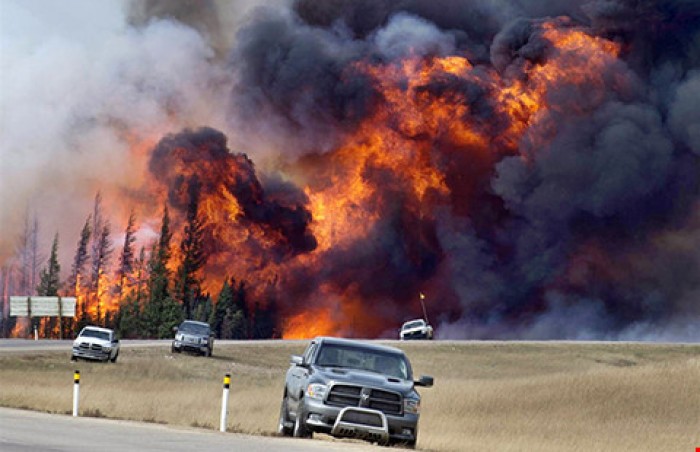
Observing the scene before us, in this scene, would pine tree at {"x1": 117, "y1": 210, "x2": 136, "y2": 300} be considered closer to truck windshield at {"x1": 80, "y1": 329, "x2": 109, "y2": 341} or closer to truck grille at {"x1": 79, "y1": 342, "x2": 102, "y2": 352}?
truck windshield at {"x1": 80, "y1": 329, "x2": 109, "y2": 341}

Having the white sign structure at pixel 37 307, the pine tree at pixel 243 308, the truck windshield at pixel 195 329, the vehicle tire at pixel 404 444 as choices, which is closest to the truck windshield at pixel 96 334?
the truck windshield at pixel 195 329

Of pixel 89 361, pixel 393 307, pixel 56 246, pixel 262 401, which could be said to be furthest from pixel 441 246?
pixel 262 401

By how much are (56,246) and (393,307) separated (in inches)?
1465

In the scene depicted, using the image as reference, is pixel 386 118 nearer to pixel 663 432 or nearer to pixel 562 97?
pixel 562 97

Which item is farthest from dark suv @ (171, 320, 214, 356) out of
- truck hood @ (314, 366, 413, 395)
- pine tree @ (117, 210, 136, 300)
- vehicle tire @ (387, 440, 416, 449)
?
pine tree @ (117, 210, 136, 300)

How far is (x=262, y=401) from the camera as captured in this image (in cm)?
4762

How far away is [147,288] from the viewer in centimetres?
13262

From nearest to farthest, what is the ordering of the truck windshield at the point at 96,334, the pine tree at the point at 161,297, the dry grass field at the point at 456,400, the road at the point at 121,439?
the road at the point at 121,439, the dry grass field at the point at 456,400, the truck windshield at the point at 96,334, the pine tree at the point at 161,297

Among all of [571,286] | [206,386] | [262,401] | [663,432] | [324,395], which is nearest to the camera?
[324,395]

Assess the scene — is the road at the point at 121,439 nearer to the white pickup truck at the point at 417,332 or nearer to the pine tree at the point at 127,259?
the white pickup truck at the point at 417,332

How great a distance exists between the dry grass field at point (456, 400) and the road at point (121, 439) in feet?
12.8

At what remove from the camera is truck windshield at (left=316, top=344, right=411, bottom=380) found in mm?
26688

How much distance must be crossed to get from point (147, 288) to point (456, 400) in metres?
88.5

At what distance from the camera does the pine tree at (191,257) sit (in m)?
126
